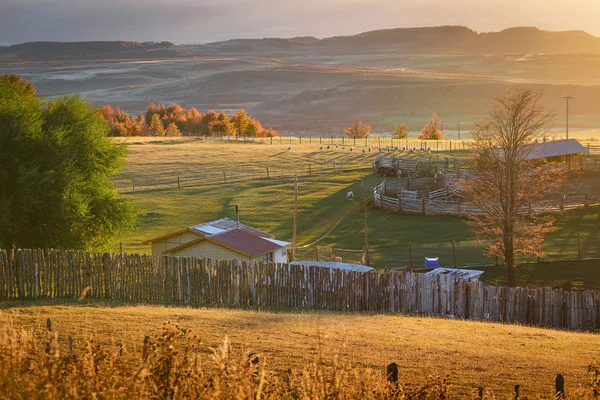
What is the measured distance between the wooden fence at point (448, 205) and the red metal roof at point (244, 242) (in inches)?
902

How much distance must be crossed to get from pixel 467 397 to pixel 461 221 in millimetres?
40579

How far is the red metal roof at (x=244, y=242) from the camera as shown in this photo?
30.1m

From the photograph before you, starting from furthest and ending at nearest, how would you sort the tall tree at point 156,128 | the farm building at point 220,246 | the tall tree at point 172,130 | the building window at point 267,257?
the tall tree at point 156,128
the tall tree at point 172,130
the building window at point 267,257
the farm building at point 220,246

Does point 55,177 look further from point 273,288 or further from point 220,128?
point 220,128

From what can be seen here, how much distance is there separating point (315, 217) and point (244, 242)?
2347 centimetres

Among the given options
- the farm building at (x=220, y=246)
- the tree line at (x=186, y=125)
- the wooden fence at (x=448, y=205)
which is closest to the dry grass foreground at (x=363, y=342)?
the farm building at (x=220, y=246)

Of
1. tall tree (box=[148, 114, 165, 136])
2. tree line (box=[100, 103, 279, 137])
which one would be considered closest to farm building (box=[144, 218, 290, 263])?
tree line (box=[100, 103, 279, 137])

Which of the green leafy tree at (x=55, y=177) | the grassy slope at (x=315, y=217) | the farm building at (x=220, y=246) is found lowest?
the grassy slope at (x=315, y=217)

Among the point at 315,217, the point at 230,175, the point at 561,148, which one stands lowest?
the point at 315,217

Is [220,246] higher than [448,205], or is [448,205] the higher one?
[220,246]

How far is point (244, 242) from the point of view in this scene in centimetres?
3112

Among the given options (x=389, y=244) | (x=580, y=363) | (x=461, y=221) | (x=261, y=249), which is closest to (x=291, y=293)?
(x=261, y=249)

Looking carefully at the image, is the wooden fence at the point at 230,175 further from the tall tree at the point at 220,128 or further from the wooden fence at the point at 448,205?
the tall tree at the point at 220,128

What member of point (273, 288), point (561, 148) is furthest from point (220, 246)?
point (561, 148)
